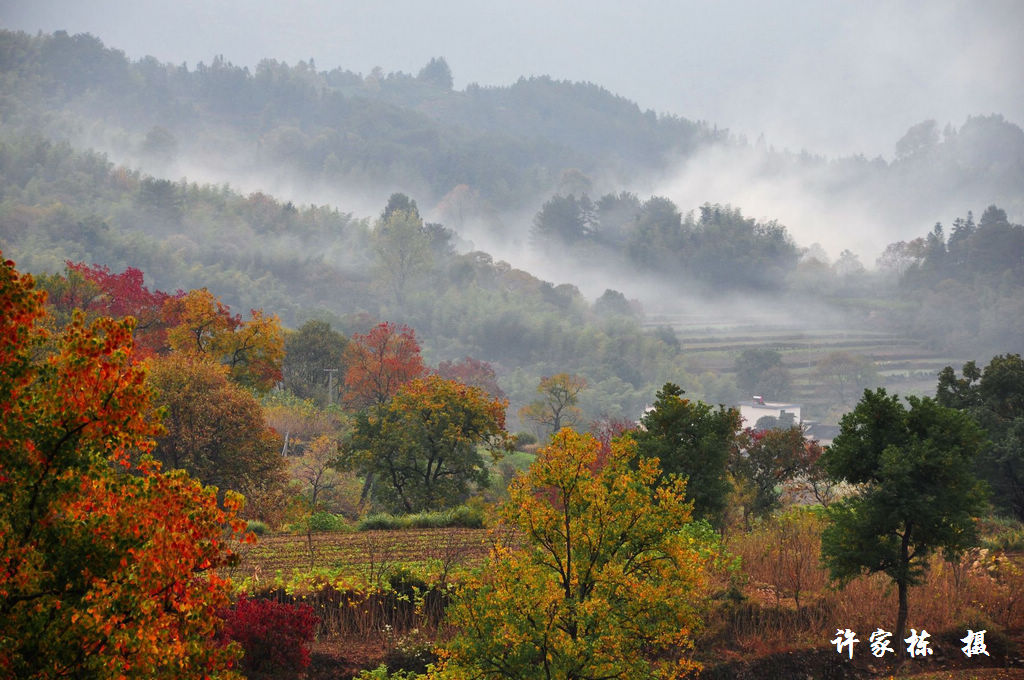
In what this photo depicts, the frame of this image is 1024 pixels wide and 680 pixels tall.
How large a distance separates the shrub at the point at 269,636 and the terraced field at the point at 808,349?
376ft

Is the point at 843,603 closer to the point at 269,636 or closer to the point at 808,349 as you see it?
the point at 269,636

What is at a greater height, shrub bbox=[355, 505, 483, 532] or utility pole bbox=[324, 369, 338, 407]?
utility pole bbox=[324, 369, 338, 407]

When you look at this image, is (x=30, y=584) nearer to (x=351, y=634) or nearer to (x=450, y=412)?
(x=351, y=634)

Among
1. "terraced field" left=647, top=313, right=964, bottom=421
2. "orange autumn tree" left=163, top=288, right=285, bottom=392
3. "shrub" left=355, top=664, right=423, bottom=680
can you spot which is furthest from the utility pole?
"terraced field" left=647, top=313, right=964, bottom=421

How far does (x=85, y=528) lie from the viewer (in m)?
6.64

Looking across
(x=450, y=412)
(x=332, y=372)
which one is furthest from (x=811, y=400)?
(x=450, y=412)

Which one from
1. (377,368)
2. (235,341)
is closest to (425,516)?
(235,341)

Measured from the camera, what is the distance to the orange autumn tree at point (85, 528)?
6.27 m

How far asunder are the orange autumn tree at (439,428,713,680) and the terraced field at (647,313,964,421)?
114030mm

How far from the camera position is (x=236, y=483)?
96.1 ft

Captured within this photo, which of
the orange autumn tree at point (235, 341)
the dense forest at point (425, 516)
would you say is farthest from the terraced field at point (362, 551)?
the orange autumn tree at point (235, 341)

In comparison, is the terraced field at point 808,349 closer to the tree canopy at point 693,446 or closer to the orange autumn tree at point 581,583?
the tree canopy at point 693,446

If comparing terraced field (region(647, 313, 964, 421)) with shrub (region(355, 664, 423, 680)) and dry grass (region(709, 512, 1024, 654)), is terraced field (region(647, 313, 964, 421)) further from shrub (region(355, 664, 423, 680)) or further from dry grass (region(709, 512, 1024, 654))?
→ shrub (region(355, 664, 423, 680))

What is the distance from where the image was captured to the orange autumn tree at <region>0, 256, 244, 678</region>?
247 inches
